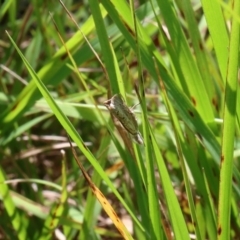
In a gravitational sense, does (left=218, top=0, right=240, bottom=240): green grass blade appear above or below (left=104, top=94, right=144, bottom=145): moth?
below

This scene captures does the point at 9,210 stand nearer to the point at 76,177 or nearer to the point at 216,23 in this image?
the point at 76,177

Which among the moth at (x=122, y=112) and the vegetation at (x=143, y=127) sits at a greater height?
the moth at (x=122, y=112)

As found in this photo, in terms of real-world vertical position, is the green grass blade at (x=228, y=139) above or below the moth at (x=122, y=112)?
below

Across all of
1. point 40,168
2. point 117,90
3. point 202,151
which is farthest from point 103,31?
point 40,168

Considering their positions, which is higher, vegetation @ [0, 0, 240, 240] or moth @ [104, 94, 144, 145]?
moth @ [104, 94, 144, 145]
